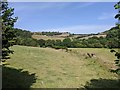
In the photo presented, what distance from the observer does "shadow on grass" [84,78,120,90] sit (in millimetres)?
28442

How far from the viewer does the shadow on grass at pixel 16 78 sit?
25.7 m

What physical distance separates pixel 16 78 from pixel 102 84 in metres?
9.15

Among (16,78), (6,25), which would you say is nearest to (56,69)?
(16,78)

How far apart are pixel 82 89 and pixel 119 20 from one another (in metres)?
8.37

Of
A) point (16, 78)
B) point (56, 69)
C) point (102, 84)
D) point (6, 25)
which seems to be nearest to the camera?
point (6, 25)

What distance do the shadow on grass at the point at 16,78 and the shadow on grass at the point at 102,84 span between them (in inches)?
230

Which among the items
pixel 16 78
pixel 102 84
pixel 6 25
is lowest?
pixel 102 84

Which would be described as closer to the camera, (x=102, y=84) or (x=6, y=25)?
(x=6, y=25)

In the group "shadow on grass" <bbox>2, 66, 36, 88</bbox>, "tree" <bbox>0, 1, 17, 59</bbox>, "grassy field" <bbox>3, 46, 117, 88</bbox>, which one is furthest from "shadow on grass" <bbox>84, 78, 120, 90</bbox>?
"tree" <bbox>0, 1, 17, 59</bbox>

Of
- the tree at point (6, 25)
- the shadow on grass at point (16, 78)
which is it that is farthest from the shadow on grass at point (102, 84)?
the tree at point (6, 25)

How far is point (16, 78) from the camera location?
27984 millimetres

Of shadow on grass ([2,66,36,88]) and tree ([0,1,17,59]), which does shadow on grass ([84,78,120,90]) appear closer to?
shadow on grass ([2,66,36,88])

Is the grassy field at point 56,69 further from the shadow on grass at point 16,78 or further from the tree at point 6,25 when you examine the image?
the tree at point 6,25

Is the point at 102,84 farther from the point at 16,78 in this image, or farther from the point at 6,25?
the point at 6,25
